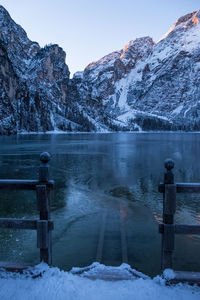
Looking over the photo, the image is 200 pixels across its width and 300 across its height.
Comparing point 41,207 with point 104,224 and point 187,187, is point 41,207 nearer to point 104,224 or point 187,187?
point 187,187

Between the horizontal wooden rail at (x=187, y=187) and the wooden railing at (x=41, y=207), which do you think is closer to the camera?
the horizontal wooden rail at (x=187, y=187)

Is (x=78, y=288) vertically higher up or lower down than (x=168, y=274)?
lower down

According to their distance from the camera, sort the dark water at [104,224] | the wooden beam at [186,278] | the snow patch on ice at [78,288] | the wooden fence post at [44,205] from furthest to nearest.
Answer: the dark water at [104,224] < the wooden fence post at [44,205] < the wooden beam at [186,278] < the snow patch on ice at [78,288]

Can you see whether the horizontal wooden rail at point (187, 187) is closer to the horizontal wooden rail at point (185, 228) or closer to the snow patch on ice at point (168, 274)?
the horizontal wooden rail at point (185, 228)

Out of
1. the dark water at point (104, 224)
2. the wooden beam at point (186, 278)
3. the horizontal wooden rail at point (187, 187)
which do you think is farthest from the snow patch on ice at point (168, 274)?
the dark water at point (104, 224)

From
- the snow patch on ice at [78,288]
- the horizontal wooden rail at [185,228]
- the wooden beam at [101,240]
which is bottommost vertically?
the wooden beam at [101,240]

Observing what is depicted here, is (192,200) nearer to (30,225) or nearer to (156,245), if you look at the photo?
(156,245)

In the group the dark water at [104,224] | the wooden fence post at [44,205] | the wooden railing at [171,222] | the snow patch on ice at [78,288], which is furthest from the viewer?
the dark water at [104,224]

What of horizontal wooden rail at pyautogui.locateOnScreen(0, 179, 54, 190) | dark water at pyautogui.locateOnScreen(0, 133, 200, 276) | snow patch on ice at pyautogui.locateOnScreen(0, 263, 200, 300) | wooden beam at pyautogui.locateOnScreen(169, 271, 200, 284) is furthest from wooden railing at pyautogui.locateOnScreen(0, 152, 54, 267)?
dark water at pyautogui.locateOnScreen(0, 133, 200, 276)

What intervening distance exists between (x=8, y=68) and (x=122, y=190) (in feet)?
517

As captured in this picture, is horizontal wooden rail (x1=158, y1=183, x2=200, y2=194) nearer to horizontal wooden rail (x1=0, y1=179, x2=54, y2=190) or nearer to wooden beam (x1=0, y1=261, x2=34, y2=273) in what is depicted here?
horizontal wooden rail (x1=0, y1=179, x2=54, y2=190)

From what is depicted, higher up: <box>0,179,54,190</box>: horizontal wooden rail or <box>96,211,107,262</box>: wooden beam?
<box>0,179,54,190</box>: horizontal wooden rail

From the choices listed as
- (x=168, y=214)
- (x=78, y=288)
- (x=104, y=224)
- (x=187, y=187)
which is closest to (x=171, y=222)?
(x=168, y=214)

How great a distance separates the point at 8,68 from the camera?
500 feet
